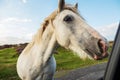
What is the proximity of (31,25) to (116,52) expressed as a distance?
2.37 ft

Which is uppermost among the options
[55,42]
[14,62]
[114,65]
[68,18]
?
[114,65]

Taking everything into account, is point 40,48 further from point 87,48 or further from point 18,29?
point 87,48

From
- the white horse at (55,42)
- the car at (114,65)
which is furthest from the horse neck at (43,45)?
the car at (114,65)

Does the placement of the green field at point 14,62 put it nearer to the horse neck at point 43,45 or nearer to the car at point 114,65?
the horse neck at point 43,45

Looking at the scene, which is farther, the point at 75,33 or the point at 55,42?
the point at 55,42

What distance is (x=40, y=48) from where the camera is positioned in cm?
114

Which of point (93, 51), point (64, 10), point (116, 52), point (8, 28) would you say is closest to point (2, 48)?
point (8, 28)

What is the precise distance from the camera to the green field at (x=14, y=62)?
1103 millimetres

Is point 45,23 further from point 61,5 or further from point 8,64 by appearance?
point 8,64

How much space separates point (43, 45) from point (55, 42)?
0.19ft

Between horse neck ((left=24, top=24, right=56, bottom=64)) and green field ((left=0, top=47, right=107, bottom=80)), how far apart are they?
5 centimetres

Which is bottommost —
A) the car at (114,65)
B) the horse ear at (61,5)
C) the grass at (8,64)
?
the grass at (8,64)

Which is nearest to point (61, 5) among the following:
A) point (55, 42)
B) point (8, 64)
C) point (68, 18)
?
point (68, 18)

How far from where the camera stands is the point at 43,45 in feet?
3.71
